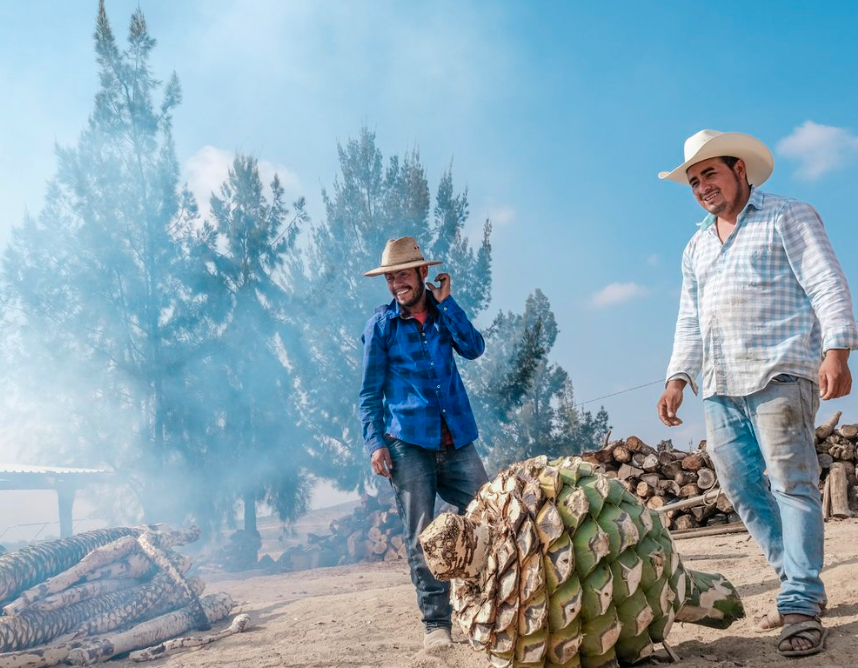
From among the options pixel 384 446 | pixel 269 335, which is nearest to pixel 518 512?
pixel 384 446

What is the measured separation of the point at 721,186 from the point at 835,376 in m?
0.93

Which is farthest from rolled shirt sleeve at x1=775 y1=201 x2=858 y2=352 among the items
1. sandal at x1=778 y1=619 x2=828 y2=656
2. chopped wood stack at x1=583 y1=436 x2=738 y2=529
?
chopped wood stack at x1=583 y1=436 x2=738 y2=529

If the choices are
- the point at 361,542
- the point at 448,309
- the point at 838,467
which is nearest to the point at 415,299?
the point at 448,309

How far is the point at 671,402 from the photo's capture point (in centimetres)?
310

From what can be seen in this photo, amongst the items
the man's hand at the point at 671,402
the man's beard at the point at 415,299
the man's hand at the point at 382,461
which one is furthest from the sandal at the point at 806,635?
the man's beard at the point at 415,299

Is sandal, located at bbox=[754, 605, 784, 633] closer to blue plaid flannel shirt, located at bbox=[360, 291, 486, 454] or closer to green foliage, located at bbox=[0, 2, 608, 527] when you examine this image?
blue plaid flannel shirt, located at bbox=[360, 291, 486, 454]

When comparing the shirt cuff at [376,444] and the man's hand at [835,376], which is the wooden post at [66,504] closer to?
the shirt cuff at [376,444]

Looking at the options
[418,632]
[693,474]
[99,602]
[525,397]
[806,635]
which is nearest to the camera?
[806,635]

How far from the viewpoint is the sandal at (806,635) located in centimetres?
236

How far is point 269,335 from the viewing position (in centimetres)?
1689

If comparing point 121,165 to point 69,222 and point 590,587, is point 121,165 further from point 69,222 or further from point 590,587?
point 590,587

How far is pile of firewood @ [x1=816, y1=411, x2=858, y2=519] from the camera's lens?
8164 millimetres

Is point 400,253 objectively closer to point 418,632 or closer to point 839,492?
point 418,632

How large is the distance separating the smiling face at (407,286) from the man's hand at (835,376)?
6.57ft
